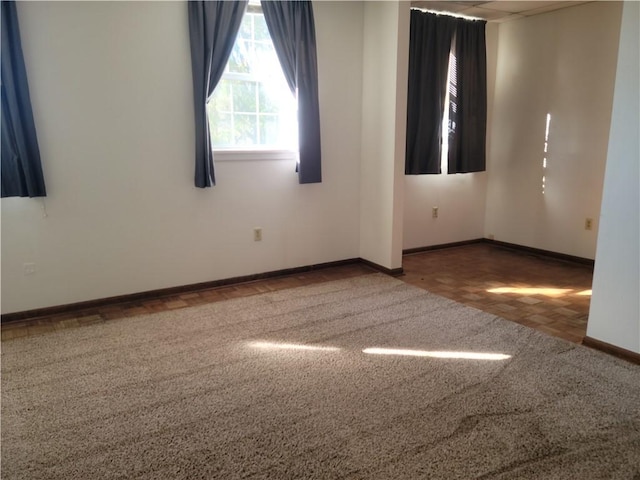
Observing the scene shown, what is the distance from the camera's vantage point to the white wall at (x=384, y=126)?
12.3ft

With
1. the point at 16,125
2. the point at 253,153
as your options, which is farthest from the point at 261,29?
the point at 16,125

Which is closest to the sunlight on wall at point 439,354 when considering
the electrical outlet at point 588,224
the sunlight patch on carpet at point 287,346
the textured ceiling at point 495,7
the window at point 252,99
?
the sunlight patch on carpet at point 287,346

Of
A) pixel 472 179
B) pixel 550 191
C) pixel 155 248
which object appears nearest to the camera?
pixel 155 248

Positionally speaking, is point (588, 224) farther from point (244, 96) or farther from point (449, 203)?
point (244, 96)

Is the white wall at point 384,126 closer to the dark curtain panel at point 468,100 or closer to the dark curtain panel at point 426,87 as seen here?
the dark curtain panel at point 426,87

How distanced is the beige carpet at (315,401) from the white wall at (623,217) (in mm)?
212

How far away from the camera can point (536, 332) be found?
9.39ft

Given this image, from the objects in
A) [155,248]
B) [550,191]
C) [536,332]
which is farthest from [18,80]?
[550,191]

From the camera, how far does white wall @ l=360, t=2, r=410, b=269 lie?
3754 millimetres

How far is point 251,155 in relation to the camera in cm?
374

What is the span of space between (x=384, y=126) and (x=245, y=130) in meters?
1.18

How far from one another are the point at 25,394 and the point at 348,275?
257 centimetres

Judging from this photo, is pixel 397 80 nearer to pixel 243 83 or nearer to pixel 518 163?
pixel 243 83

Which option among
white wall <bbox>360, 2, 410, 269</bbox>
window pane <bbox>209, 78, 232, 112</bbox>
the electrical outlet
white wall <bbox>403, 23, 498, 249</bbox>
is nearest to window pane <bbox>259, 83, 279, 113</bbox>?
window pane <bbox>209, 78, 232, 112</bbox>
